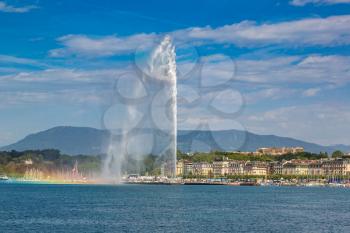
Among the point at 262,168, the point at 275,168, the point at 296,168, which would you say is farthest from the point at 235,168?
the point at 296,168

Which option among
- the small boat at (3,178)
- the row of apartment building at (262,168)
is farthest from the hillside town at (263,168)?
the small boat at (3,178)

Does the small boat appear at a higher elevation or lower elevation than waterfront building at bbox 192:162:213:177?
lower

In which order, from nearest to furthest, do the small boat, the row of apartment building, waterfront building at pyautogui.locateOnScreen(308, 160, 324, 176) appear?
1. the row of apartment building
2. waterfront building at pyautogui.locateOnScreen(308, 160, 324, 176)
3. the small boat

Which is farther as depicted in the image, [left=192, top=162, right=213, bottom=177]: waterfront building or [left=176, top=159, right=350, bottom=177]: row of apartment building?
[left=192, top=162, right=213, bottom=177]: waterfront building

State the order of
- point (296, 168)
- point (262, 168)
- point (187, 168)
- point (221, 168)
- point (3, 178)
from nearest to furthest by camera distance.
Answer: point (296, 168)
point (221, 168)
point (262, 168)
point (187, 168)
point (3, 178)

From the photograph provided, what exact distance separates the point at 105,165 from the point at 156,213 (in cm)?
10190

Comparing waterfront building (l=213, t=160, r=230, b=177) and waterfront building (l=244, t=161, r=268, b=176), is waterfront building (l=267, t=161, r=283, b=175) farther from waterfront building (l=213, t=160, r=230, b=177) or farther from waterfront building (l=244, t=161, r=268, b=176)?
waterfront building (l=213, t=160, r=230, b=177)

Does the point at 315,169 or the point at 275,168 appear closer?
the point at 315,169

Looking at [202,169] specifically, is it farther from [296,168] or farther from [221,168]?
[296,168]

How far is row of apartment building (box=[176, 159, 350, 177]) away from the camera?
164 m

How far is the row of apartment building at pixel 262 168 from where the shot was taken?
164062 mm

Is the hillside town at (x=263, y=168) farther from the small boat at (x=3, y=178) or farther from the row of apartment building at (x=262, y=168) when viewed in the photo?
the small boat at (x=3, y=178)

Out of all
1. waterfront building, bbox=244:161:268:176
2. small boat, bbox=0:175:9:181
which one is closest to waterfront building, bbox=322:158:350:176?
waterfront building, bbox=244:161:268:176

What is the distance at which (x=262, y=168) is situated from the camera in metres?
178
